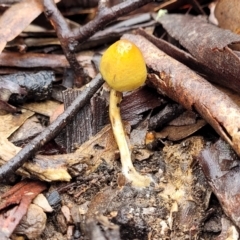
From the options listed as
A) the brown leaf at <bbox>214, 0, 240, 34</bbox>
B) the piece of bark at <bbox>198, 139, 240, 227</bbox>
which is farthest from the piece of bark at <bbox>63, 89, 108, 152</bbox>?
the brown leaf at <bbox>214, 0, 240, 34</bbox>

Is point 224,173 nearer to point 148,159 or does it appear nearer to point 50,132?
point 148,159

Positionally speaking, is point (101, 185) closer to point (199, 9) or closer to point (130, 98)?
point (130, 98)

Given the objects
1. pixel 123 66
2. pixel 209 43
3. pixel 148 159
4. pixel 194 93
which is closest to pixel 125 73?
pixel 123 66

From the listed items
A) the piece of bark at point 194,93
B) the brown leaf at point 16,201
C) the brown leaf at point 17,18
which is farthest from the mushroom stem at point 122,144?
the brown leaf at point 17,18

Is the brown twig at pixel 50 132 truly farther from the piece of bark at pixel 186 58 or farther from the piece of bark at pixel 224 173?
the piece of bark at pixel 224 173

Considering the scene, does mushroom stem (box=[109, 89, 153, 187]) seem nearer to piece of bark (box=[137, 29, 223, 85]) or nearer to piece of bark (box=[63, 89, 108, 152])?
piece of bark (box=[63, 89, 108, 152])

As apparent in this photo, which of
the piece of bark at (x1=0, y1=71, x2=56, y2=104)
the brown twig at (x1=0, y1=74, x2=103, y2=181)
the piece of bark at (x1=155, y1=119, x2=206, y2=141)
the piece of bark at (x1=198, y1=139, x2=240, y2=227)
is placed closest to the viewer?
the piece of bark at (x1=198, y1=139, x2=240, y2=227)
